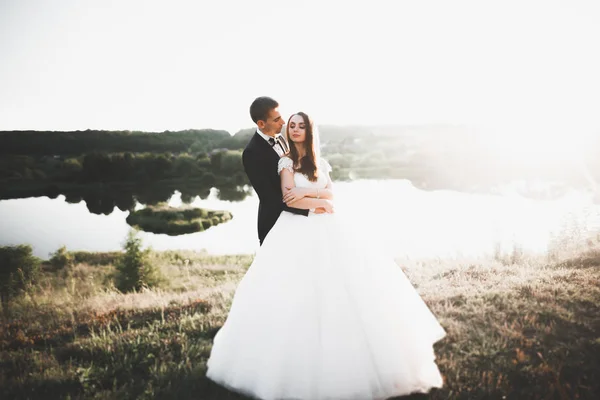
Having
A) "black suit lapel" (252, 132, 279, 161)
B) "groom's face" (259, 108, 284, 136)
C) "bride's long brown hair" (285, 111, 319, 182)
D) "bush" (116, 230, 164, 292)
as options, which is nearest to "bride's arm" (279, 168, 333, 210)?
"bride's long brown hair" (285, 111, 319, 182)

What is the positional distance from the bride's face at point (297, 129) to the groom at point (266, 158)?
1.81 feet

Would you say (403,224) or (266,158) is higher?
(266,158)

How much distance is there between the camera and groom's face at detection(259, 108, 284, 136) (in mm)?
4478

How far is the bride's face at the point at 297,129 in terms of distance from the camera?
396 centimetres

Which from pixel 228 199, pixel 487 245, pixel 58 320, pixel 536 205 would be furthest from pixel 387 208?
pixel 58 320

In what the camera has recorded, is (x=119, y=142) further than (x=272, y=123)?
Yes

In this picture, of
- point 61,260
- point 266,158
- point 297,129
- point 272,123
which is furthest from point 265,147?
point 61,260

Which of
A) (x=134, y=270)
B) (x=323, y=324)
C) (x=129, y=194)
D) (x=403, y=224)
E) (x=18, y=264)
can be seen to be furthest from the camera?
(x=129, y=194)

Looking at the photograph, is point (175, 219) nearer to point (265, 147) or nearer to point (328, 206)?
point (265, 147)

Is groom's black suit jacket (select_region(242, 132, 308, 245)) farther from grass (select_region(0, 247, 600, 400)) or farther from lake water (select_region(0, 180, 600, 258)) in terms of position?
lake water (select_region(0, 180, 600, 258))

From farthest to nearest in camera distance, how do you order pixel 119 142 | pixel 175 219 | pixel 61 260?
pixel 119 142 < pixel 175 219 < pixel 61 260

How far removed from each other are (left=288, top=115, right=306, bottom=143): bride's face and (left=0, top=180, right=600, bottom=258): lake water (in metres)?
10.1

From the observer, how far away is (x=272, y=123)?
14.7ft

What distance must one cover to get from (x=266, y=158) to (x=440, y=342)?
128 inches
